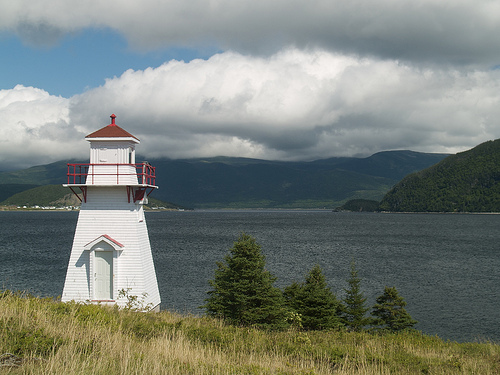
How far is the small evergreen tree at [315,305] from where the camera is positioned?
18953 millimetres

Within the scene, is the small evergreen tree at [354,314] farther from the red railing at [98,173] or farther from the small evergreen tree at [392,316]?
the red railing at [98,173]

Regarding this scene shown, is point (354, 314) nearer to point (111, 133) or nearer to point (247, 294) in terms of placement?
point (247, 294)

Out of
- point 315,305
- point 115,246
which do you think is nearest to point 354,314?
point 315,305

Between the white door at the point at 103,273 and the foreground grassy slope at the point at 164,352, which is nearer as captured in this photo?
the foreground grassy slope at the point at 164,352

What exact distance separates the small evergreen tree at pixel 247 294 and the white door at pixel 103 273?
504cm

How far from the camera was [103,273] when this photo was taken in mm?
18953

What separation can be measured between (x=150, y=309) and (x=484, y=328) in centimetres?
2086

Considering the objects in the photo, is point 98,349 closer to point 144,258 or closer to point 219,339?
point 219,339

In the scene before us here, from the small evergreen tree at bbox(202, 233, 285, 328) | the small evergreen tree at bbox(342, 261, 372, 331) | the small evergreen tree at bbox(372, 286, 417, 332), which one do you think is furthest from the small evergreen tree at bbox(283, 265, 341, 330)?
the small evergreen tree at bbox(372, 286, 417, 332)

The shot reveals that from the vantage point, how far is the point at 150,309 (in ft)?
61.8

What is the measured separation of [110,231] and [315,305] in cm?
1034

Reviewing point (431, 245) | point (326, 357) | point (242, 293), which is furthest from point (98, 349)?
point (431, 245)

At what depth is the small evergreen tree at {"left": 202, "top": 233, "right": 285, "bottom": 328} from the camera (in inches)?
661

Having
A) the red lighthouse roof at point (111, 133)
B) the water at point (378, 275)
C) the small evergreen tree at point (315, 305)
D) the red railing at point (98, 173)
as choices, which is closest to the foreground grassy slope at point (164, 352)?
the small evergreen tree at point (315, 305)
